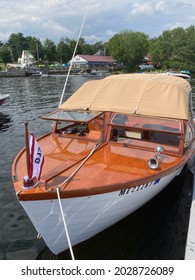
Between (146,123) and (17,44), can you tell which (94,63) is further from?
(146,123)

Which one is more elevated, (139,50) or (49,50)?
(49,50)

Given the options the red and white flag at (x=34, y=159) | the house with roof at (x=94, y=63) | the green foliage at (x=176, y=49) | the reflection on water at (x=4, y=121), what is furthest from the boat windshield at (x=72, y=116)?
the house with roof at (x=94, y=63)

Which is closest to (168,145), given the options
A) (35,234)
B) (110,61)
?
(35,234)

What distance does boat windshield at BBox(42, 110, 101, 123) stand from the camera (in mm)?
7527

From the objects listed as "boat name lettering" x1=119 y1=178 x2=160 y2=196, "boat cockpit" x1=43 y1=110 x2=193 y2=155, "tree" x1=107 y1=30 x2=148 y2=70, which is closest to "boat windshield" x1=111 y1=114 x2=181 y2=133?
"boat cockpit" x1=43 y1=110 x2=193 y2=155

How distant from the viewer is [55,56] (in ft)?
354

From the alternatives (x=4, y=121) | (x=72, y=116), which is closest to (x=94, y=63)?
(x=4, y=121)

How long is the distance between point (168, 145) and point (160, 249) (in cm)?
251

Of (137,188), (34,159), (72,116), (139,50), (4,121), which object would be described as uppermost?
(139,50)

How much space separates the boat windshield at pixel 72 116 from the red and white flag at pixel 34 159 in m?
2.73

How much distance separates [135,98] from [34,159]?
3574 millimetres

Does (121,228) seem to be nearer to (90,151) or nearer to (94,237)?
(94,237)

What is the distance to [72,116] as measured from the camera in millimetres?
7703

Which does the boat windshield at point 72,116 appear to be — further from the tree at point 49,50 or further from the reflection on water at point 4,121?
the tree at point 49,50
